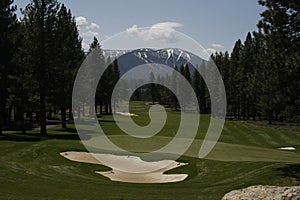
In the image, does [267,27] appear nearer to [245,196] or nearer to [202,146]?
[245,196]

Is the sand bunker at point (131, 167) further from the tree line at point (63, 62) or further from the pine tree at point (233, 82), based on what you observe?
the pine tree at point (233, 82)

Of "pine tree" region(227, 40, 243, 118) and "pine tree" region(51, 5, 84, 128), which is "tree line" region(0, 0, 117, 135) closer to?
"pine tree" region(51, 5, 84, 128)

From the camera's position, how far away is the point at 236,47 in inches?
3656

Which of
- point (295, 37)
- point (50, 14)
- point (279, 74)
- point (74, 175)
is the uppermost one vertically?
point (50, 14)

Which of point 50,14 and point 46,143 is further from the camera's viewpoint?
point 50,14

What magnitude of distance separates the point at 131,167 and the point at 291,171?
33.6 feet

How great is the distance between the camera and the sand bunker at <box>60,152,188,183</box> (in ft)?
75.9

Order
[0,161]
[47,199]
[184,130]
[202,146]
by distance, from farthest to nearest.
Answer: [184,130] → [202,146] → [0,161] → [47,199]

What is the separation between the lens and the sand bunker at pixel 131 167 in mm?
23141

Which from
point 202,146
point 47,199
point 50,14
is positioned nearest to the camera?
point 47,199

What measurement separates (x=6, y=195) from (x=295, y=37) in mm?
16310

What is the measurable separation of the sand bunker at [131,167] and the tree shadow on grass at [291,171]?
18.6 ft

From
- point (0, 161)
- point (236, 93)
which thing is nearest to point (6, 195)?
point (0, 161)

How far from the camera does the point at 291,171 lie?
20844mm
